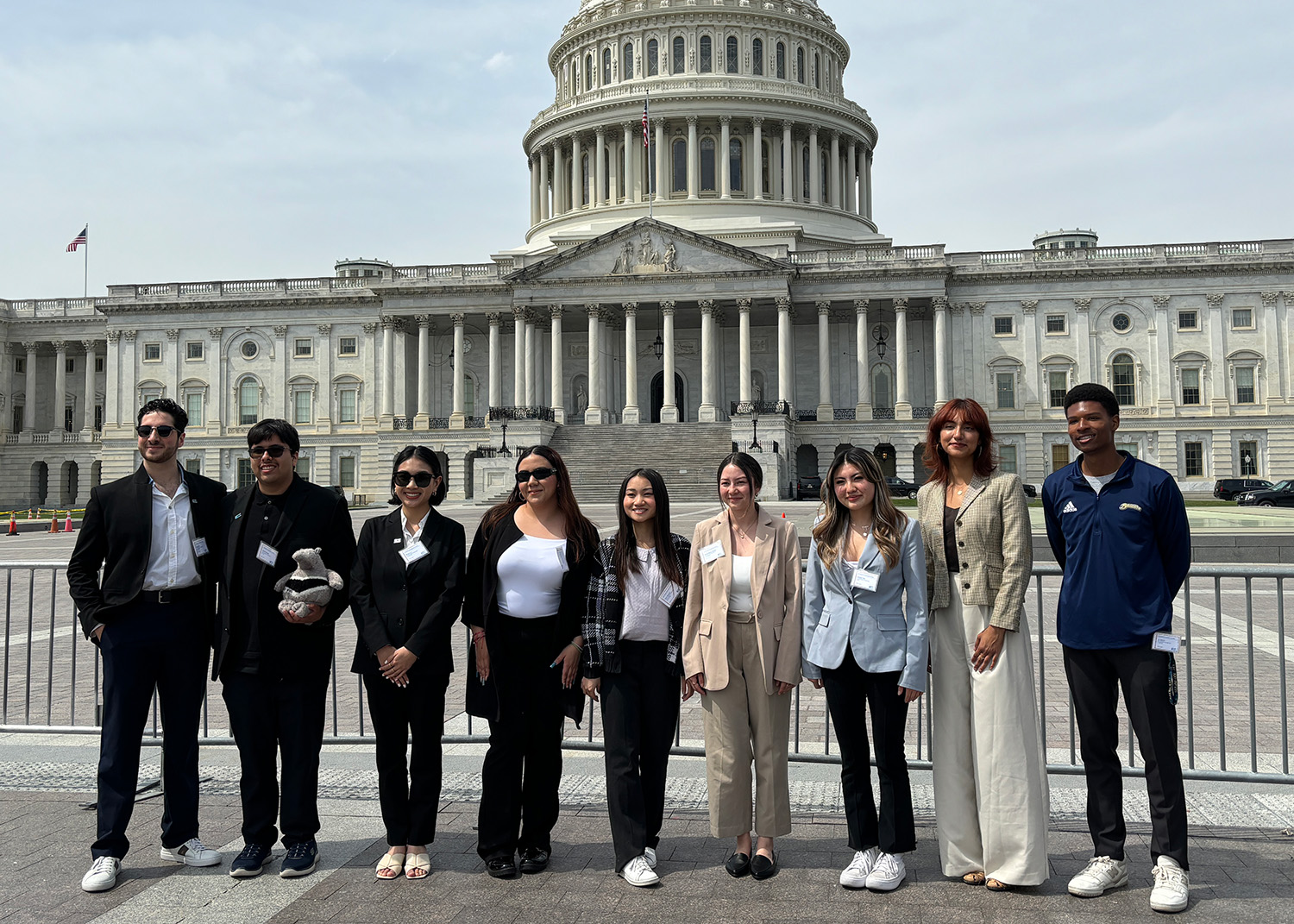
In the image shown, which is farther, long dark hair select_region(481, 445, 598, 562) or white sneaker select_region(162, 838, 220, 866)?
long dark hair select_region(481, 445, 598, 562)

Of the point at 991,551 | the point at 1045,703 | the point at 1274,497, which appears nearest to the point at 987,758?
the point at 991,551

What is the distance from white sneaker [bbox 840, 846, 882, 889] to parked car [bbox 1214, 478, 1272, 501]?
52895mm

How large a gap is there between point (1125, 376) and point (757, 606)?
2442 inches

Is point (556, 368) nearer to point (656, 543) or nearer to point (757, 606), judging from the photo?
point (656, 543)

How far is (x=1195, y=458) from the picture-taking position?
6103 cm

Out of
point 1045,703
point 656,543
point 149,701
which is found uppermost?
point 656,543

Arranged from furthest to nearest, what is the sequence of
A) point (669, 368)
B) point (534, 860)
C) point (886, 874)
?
1. point (669, 368)
2. point (534, 860)
3. point (886, 874)

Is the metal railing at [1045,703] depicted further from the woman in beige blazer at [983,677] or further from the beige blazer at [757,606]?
the beige blazer at [757,606]

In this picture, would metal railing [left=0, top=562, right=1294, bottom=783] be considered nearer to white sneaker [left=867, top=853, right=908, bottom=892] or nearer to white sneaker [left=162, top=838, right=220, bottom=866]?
white sneaker [left=867, top=853, right=908, bottom=892]

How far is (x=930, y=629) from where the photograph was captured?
20.8ft

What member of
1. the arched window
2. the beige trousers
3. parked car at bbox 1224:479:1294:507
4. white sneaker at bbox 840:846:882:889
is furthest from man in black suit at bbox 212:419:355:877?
the arched window

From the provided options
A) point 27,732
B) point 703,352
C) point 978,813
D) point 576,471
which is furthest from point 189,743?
point 703,352

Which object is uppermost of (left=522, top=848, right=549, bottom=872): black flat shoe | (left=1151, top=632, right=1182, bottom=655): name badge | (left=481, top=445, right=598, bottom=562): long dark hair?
(left=481, top=445, right=598, bottom=562): long dark hair

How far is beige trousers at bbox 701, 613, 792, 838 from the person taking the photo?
6.24 meters
